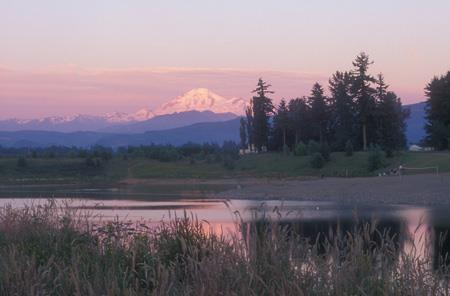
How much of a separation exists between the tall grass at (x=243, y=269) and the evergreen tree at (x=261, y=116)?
281 feet

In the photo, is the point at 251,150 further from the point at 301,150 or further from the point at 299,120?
the point at 301,150

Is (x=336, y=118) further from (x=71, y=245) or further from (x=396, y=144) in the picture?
(x=71, y=245)

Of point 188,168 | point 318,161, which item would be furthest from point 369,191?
point 188,168

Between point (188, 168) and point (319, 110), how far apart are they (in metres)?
15.0

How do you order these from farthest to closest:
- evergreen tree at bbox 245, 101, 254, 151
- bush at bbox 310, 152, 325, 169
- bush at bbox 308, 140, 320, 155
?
evergreen tree at bbox 245, 101, 254, 151 < bush at bbox 308, 140, 320, 155 < bush at bbox 310, 152, 325, 169

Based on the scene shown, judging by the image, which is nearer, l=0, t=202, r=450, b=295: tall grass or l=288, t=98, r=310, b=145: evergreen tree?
l=0, t=202, r=450, b=295: tall grass

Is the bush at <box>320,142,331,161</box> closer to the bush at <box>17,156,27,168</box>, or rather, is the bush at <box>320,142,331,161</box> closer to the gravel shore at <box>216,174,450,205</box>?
the gravel shore at <box>216,174,450,205</box>

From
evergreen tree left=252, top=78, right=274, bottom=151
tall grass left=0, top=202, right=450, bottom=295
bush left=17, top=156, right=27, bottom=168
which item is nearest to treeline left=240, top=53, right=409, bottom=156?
evergreen tree left=252, top=78, right=274, bottom=151

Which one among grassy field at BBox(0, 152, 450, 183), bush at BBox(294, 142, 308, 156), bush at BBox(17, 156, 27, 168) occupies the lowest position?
grassy field at BBox(0, 152, 450, 183)

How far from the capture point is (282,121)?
96250 millimetres

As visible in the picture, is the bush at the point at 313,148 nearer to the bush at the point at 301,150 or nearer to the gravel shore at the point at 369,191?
the bush at the point at 301,150

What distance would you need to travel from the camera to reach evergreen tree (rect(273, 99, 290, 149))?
9575cm

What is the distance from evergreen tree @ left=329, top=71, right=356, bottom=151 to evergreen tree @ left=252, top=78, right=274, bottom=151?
43.5ft

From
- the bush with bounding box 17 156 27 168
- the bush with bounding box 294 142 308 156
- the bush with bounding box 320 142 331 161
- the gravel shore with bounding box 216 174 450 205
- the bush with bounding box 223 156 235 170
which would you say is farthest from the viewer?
the bush with bounding box 17 156 27 168
